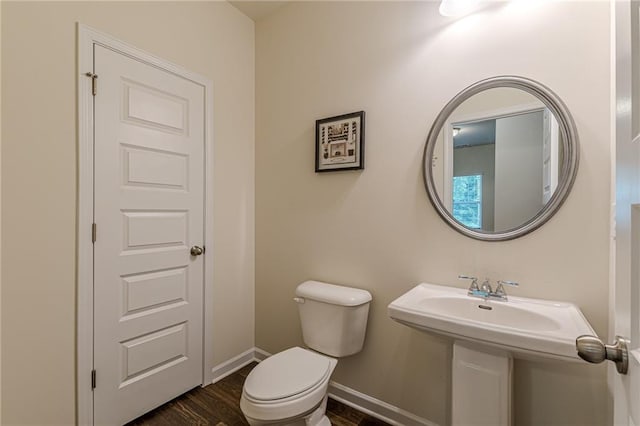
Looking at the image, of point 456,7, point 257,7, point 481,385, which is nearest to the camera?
point 481,385

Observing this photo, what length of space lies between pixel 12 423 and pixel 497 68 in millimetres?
2660

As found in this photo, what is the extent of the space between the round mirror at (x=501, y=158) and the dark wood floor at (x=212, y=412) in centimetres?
125

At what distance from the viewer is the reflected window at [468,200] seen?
141 cm

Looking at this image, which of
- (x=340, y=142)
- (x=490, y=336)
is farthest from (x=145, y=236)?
(x=490, y=336)

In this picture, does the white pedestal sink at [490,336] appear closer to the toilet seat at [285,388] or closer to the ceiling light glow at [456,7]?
the toilet seat at [285,388]

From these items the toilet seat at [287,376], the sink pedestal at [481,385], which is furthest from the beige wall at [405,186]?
the toilet seat at [287,376]

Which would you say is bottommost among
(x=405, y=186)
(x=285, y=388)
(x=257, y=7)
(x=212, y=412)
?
(x=212, y=412)

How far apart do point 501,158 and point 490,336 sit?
2.73 feet

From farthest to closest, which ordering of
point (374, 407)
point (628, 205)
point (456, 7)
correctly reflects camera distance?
point (374, 407)
point (456, 7)
point (628, 205)

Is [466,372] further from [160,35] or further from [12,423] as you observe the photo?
[160,35]

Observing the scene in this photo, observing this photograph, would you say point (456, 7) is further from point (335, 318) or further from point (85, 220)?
point (85, 220)

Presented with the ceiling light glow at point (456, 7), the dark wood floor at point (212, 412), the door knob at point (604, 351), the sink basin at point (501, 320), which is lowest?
the dark wood floor at point (212, 412)

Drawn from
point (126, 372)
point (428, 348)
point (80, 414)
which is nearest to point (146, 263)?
point (126, 372)

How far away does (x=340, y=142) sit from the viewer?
1.80 meters
